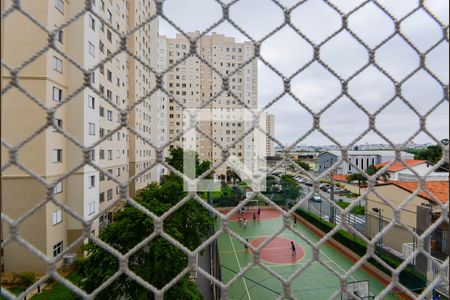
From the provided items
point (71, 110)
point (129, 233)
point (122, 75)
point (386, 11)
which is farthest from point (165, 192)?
point (122, 75)

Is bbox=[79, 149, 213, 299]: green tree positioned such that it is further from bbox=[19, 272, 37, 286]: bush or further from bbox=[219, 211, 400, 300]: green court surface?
bbox=[19, 272, 37, 286]: bush

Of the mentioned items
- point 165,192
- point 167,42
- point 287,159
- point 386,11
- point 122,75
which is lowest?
point 165,192

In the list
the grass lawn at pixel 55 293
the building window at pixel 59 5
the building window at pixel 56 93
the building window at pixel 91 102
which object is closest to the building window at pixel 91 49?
the building window at pixel 59 5

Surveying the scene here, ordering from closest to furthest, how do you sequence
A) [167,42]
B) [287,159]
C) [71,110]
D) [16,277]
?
1. [287,159]
2. [16,277]
3. [71,110]
4. [167,42]

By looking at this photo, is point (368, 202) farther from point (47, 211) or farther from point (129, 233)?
Answer: point (47, 211)

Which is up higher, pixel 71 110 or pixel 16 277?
pixel 71 110

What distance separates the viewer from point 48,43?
463mm

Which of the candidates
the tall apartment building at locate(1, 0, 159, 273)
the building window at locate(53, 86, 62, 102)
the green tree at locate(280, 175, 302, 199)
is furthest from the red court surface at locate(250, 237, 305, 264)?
the building window at locate(53, 86, 62, 102)

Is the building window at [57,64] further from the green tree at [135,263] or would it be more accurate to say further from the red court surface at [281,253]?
the red court surface at [281,253]

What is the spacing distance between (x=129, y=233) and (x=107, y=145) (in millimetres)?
3526

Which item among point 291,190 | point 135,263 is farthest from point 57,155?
point 291,190

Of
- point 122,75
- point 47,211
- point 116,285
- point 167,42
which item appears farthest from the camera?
point 167,42

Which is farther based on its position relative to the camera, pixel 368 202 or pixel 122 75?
pixel 122 75

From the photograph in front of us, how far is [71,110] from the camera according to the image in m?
3.81
